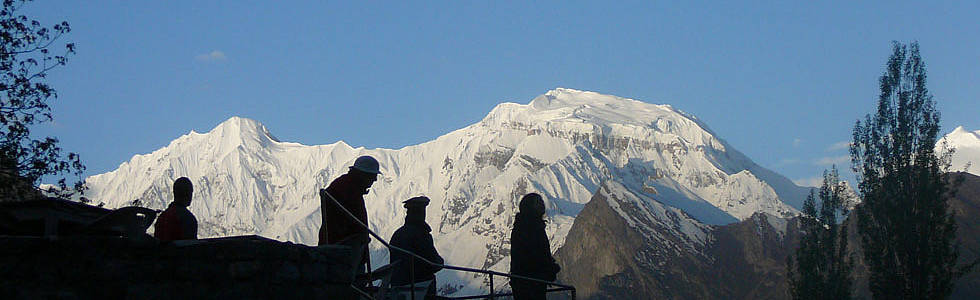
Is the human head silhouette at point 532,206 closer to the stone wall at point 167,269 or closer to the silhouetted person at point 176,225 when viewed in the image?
the stone wall at point 167,269

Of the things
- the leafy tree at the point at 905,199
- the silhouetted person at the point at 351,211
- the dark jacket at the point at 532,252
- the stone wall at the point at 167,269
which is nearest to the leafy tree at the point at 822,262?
the leafy tree at the point at 905,199

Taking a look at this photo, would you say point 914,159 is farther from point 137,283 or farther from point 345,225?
point 137,283

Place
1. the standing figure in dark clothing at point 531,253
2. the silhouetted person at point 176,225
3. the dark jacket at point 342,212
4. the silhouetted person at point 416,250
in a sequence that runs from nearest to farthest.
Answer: the silhouetted person at point 176,225
the dark jacket at point 342,212
the silhouetted person at point 416,250
the standing figure in dark clothing at point 531,253

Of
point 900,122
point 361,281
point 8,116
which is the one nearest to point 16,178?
point 8,116

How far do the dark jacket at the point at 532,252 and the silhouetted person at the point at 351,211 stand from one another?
2605mm

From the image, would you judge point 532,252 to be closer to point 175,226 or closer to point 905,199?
point 175,226

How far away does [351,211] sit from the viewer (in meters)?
10.7

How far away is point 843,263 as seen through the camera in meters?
56.4

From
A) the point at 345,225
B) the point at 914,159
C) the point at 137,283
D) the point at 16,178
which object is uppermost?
the point at 914,159

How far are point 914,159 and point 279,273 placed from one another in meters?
35.8

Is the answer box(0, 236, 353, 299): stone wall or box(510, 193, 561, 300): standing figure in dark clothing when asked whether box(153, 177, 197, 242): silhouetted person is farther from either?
box(510, 193, 561, 300): standing figure in dark clothing


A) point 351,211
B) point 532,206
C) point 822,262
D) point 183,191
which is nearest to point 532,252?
point 532,206

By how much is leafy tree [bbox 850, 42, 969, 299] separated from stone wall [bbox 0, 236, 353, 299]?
32.4m

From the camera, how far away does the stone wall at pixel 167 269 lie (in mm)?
7570
